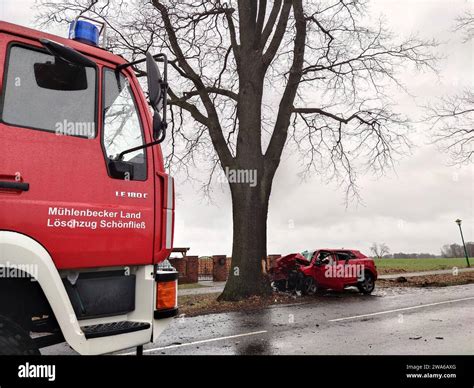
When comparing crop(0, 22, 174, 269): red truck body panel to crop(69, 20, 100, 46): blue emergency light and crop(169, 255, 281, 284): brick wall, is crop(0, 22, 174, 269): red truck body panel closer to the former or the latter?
crop(69, 20, 100, 46): blue emergency light

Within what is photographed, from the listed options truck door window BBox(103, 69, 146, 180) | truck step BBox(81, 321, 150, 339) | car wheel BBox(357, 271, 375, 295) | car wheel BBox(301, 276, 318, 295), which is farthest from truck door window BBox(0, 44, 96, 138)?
car wheel BBox(357, 271, 375, 295)

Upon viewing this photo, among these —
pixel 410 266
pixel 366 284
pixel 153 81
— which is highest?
pixel 153 81

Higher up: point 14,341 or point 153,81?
point 153,81

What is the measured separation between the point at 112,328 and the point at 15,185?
1.43 m

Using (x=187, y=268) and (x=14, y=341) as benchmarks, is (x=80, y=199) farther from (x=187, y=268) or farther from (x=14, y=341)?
(x=187, y=268)

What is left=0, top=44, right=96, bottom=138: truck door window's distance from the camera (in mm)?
3438

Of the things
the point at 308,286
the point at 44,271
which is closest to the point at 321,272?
the point at 308,286

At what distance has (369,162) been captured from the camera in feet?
56.0

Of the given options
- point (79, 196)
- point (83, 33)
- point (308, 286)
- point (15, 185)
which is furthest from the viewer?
point (308, 286)

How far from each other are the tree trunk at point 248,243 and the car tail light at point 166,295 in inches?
360

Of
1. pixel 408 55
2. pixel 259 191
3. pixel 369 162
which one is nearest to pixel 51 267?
pixel 259 191

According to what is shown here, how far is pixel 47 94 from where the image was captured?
11.8ft
